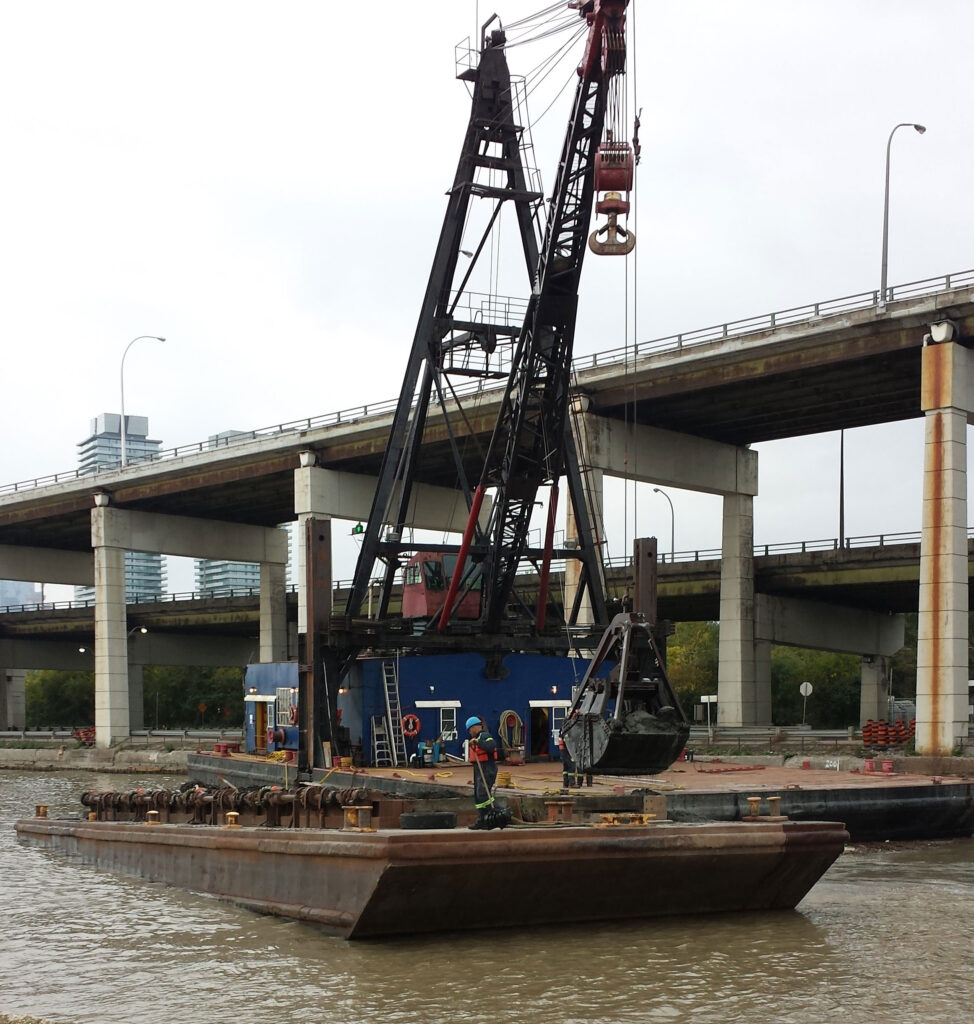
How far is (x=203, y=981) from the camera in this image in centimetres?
1522

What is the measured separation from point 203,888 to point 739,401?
37.4 m

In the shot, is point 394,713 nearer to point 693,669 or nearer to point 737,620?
point 737,620

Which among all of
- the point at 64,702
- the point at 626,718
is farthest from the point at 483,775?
the point at 64,702

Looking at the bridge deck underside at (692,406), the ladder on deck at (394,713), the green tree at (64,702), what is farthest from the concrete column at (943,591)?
the green tree at (64,702)

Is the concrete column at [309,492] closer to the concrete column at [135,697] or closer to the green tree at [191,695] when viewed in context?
the concrete column at [135,697]

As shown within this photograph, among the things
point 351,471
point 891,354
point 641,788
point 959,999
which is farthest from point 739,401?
point 959,999

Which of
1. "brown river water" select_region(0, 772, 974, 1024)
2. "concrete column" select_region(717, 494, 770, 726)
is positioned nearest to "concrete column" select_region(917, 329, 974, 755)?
"concrete column" select_region(717, 494, 770, 726)

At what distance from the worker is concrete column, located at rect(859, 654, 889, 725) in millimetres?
56101

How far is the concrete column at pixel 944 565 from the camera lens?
4106 centimetres

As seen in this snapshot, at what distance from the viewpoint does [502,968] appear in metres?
15.2

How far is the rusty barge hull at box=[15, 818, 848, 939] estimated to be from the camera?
15727 millimetres

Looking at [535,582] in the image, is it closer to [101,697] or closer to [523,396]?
[101,697]

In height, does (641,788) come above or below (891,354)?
below

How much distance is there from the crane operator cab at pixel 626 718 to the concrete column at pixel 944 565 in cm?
2214
